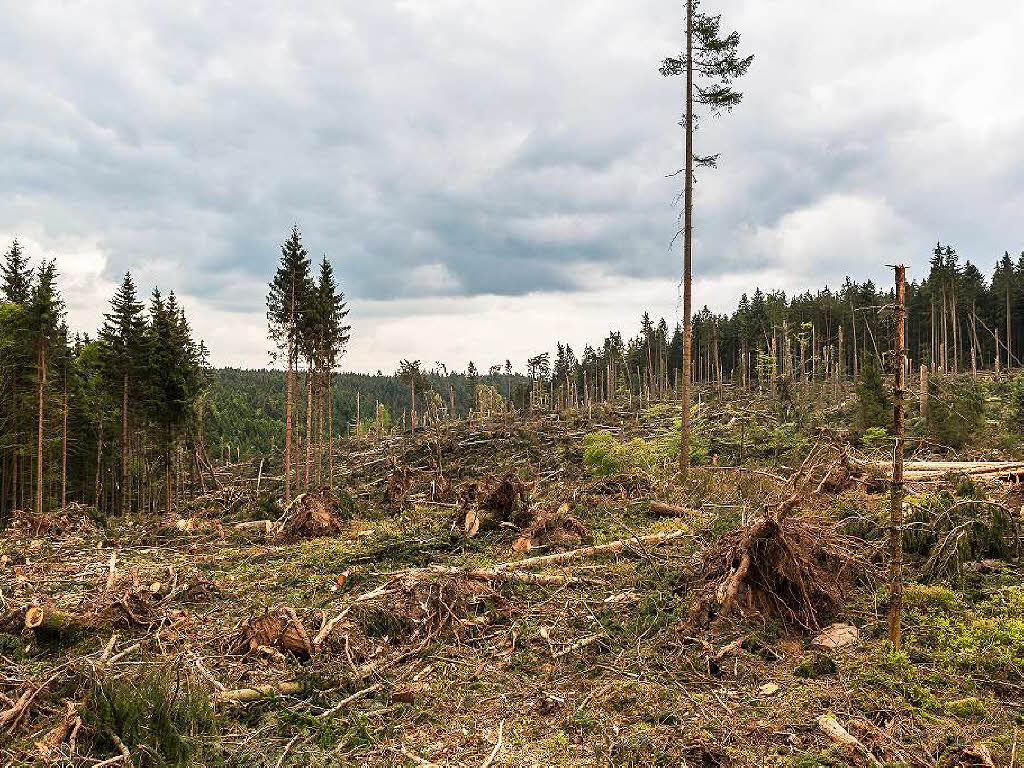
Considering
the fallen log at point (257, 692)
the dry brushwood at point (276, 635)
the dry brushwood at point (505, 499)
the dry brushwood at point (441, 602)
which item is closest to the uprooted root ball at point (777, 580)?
the dry brushwood at point (441, 602)

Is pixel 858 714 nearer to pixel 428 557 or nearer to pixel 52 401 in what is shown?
pixel 428 557

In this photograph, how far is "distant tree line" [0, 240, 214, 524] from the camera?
24906 millimetres

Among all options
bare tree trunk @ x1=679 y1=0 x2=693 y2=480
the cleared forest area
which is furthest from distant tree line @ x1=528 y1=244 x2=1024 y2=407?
the cleared forest area

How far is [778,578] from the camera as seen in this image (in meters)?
6.73

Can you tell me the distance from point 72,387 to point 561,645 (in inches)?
1382

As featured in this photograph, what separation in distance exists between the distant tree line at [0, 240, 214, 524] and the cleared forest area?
16929 mm

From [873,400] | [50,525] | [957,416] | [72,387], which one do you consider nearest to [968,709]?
[957,416]

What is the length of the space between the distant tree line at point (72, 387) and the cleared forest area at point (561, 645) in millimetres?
16929

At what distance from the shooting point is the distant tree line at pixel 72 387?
24.9 meters

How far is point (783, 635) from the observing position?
6.36 meters

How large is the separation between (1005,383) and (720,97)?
40.3 m

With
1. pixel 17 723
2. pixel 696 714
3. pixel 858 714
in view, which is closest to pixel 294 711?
pixel 17 723

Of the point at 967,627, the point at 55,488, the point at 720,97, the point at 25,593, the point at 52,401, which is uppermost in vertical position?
the point at 720,97

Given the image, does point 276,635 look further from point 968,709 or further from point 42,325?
point 42,325
